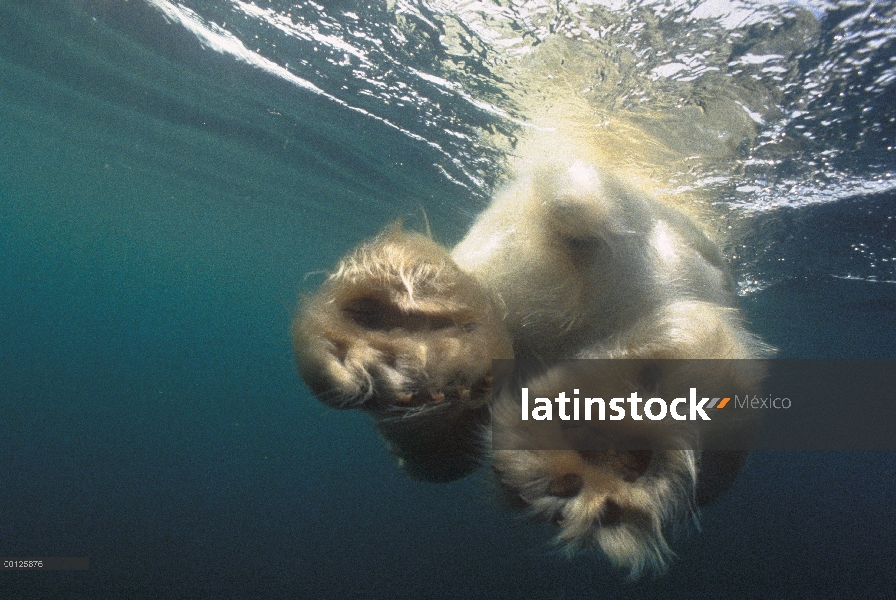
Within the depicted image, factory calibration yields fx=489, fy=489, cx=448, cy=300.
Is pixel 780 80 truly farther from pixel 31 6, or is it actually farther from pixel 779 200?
pixel 31 6

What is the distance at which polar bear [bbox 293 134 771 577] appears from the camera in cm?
146

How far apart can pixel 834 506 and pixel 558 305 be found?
181ft

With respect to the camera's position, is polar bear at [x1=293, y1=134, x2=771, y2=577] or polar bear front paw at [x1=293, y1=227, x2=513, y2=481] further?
polar bear front paw at [x1=293, y1=227, x2=513, y2=481]

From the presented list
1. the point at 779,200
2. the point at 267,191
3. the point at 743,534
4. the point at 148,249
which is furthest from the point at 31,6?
the point at 148,249

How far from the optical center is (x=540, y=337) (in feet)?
7.24
